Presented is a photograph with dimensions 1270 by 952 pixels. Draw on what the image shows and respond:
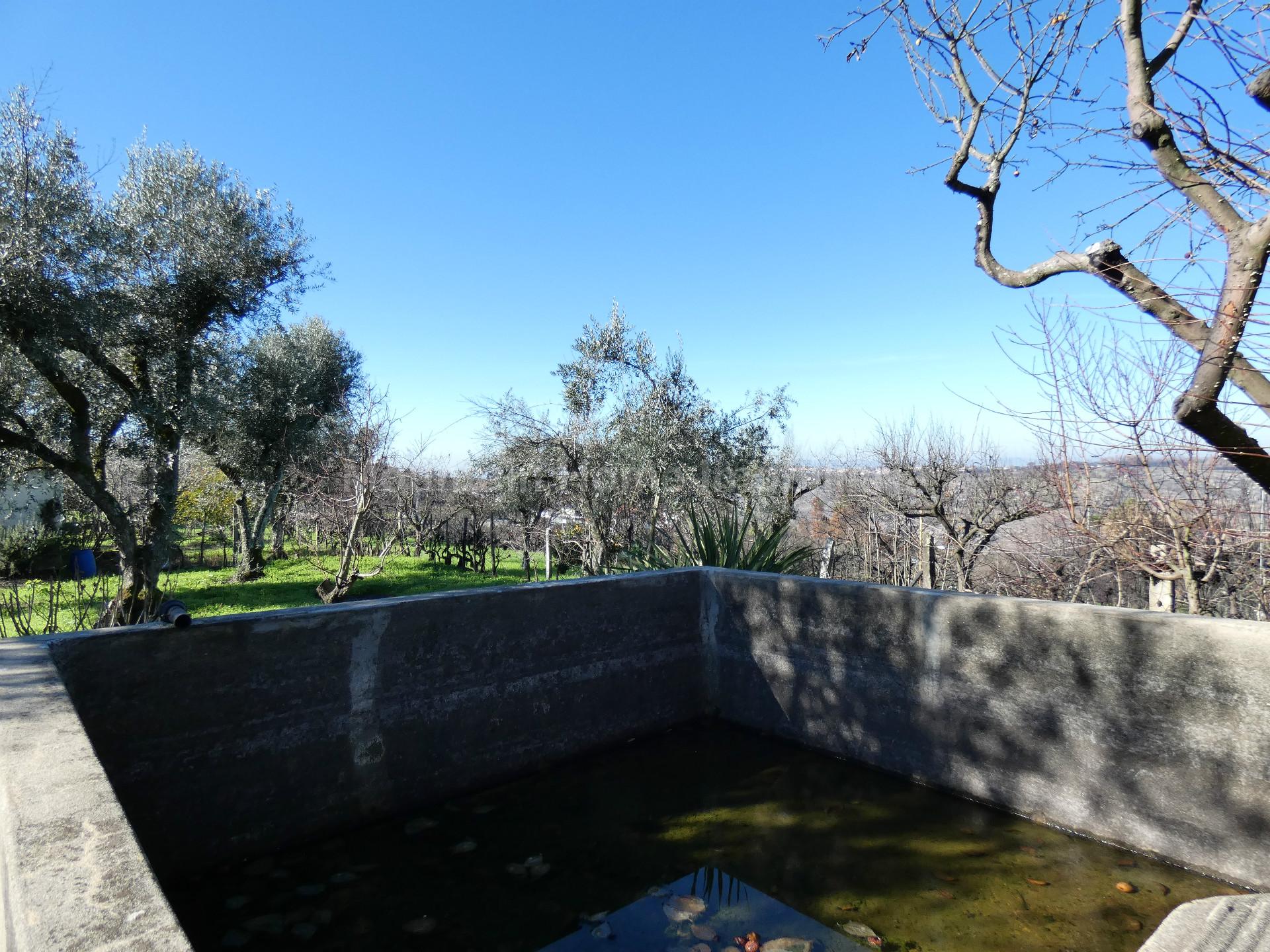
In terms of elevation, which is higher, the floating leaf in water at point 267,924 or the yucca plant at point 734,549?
the yucca plant at point 734,549

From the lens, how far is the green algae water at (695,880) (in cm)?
248

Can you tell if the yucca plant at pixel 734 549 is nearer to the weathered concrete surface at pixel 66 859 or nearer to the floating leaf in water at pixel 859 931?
the floating leaf in water at pixel 859 931

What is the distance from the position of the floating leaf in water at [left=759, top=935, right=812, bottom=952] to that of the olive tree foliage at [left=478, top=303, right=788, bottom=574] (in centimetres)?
715

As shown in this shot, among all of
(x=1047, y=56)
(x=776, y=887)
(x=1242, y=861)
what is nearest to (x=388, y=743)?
(x=776, y=887)

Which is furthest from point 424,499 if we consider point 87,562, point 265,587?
point 87,562

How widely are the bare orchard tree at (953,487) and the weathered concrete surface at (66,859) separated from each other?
766cm

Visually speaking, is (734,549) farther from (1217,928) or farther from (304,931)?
(1217,928)

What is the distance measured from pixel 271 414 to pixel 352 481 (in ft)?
6.98

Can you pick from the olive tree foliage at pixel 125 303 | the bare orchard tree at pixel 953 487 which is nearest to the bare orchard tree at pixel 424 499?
the olive tree foliage at pixel 125 303

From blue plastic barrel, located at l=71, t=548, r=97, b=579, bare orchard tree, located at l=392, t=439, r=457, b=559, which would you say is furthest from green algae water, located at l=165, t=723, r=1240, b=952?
bare orchard tree, located at l=392, t=439, r=457, b=559

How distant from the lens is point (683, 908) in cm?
267

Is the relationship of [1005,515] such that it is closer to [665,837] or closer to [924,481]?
[924,481]

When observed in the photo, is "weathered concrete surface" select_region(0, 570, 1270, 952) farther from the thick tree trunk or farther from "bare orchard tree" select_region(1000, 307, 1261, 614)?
the thick tree trunk

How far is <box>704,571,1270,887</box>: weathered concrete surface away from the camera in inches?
107
